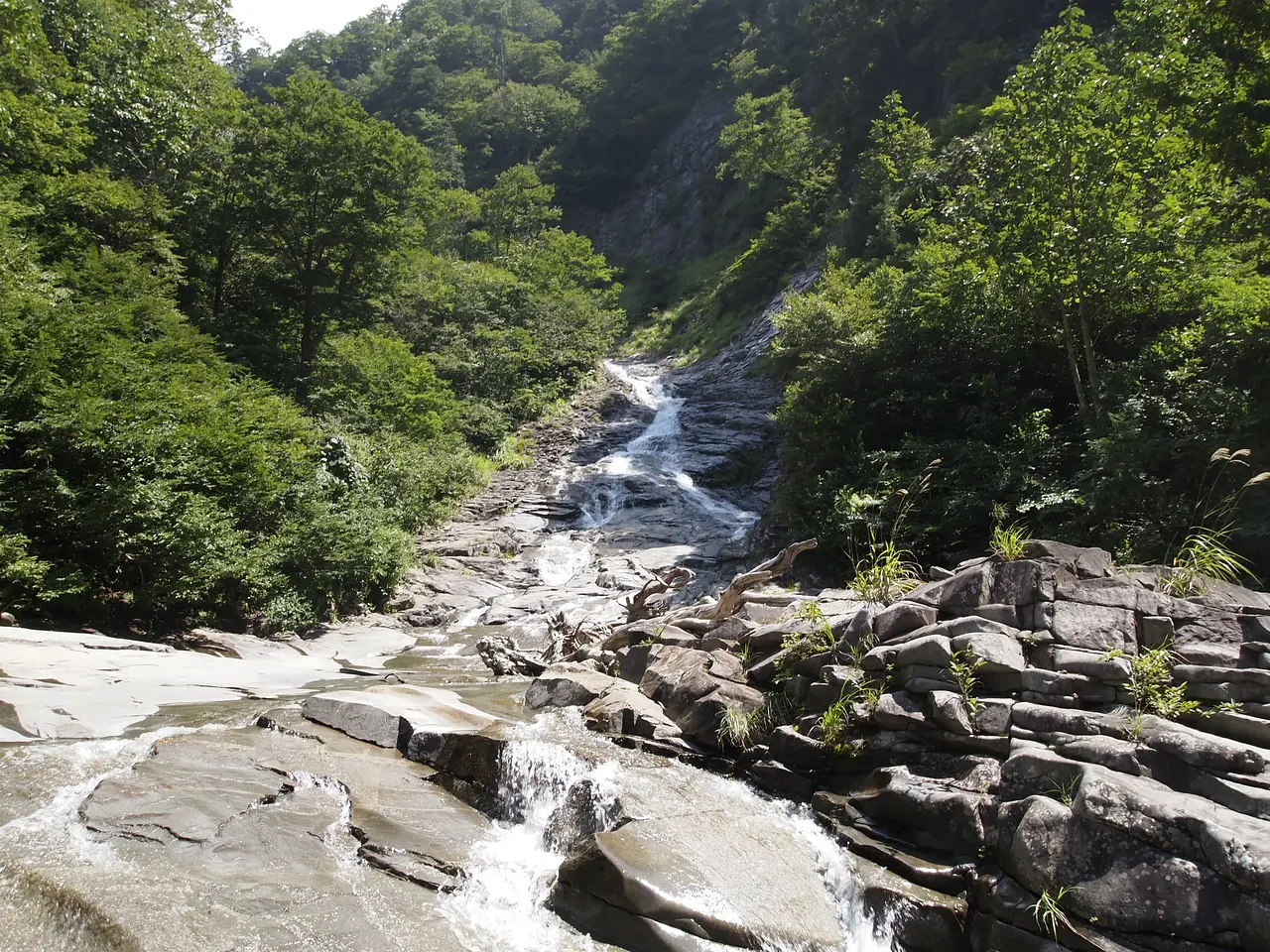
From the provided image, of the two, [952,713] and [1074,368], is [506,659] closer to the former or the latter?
[952,713]

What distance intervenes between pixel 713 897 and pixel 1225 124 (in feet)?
33.3

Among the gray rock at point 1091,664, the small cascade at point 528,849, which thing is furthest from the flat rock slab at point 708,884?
the gray rock at point 1091,664

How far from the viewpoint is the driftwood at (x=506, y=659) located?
10.0 meters

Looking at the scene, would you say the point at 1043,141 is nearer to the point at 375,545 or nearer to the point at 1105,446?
the point at 1105,446

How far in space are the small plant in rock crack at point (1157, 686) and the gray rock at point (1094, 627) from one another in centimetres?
23

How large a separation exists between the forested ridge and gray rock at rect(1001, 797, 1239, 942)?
11.9ft

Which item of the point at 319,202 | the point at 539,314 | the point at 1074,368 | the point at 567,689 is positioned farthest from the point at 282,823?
the point at 539,314

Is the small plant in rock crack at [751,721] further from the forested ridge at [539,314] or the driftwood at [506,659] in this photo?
the forested ridge at [539,314]

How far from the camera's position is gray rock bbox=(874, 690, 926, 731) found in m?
5.47

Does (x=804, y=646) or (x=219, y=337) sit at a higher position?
(x=219, y=337)

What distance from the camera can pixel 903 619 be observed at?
6234 mm

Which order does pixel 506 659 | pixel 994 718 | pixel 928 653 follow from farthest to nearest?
pixel 506 659 < pixel 928 653 < pixel 994 718

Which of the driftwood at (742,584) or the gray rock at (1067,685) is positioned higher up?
the gray rock at (1067,685)

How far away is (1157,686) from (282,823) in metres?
5.93
